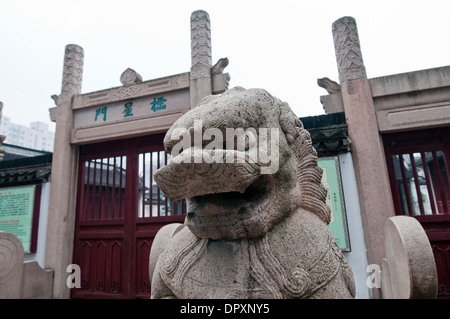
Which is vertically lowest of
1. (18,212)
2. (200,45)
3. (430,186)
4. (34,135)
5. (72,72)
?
(430,186)

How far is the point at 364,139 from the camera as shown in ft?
13.0

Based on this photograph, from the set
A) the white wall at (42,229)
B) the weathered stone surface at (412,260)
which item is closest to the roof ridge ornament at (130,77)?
the white wall at (42,229)

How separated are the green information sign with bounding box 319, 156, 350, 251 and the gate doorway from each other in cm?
224

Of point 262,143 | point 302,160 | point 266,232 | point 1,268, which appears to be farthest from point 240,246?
point 1,268

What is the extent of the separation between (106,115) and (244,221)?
4.74 metres

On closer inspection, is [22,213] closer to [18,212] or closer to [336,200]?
[18,212]

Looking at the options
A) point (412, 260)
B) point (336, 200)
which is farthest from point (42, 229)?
point (412, 260)

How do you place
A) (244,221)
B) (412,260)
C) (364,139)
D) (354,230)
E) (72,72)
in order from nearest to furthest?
(244,221) < (412,260) < (354,230) < (364,139) < (72,72)

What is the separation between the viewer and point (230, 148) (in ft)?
4.07

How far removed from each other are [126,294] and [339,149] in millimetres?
3988

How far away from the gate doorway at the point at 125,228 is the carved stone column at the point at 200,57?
104 cm
